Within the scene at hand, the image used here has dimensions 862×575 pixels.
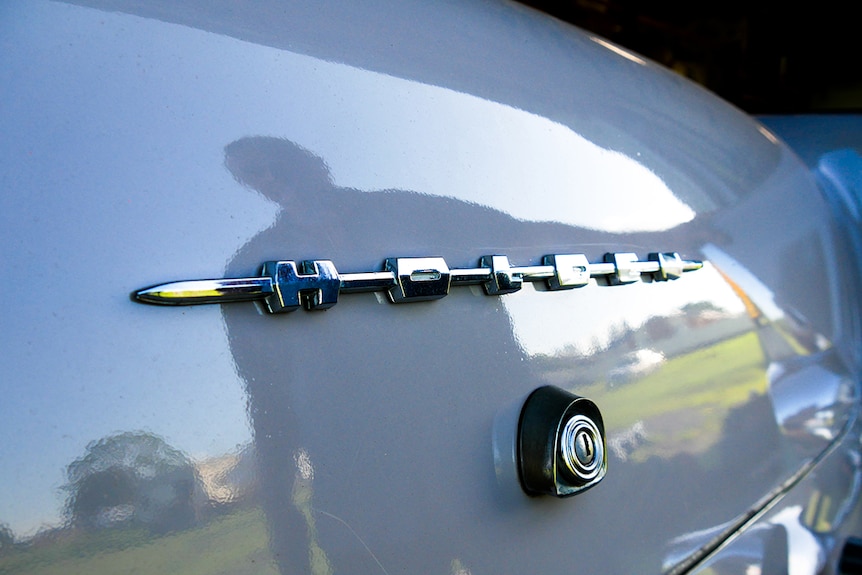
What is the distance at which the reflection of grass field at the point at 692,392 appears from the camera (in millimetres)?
950

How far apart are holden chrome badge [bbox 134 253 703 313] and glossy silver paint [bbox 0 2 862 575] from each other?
13 millimetres

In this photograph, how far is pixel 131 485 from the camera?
0.57 metres

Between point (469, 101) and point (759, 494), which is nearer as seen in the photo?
point (469, 101)

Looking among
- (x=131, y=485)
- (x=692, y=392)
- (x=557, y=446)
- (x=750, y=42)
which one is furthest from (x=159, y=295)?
(x=750, y=42)

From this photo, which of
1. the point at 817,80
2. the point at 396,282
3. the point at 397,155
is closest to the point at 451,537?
the point at 396,282

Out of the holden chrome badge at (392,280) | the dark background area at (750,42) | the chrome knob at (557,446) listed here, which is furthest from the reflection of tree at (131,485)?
the dark background area at (750,42)

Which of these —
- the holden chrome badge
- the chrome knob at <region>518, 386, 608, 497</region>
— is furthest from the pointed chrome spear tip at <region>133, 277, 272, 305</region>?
the chrome knob at <region>518, 386, 608, 497</region>

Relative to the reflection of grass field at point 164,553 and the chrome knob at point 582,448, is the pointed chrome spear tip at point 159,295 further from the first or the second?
the chrome knob at point 582,448

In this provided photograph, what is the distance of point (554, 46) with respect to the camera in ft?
3.50

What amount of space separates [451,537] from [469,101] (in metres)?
0.46

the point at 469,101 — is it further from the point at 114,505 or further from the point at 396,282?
the point at 114,505

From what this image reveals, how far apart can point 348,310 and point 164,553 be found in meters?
0.25

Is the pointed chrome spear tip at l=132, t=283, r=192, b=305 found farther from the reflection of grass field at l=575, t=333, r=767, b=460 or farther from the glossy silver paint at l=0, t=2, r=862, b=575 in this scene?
the reflection of grass field at l=575, t=333, r=767, b=460

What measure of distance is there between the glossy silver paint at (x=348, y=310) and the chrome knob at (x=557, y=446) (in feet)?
0.06
